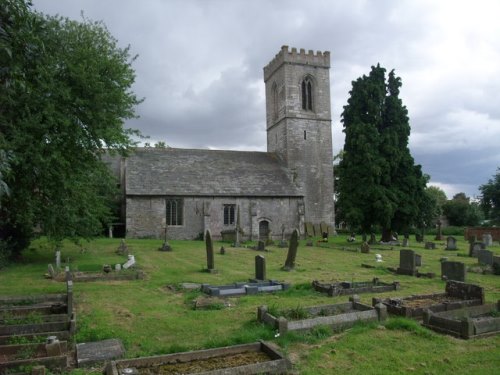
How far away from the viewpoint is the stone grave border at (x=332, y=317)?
24.0 ft

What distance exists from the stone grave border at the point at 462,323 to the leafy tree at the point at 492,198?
37.4m

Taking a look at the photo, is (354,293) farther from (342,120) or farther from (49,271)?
(342,120)

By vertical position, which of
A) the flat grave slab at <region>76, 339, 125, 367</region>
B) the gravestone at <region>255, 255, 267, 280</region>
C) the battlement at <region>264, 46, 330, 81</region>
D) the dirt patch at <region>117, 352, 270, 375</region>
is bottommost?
the dirt patch at <region>117, 352, 270, 375</region>

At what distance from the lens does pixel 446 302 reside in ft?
30.2

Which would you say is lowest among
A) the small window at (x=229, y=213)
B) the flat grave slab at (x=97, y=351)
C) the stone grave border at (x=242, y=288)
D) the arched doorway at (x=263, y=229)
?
the flat grave slab at (x=97, y=351)

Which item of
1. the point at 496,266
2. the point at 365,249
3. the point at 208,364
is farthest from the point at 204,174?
the point at 208,364

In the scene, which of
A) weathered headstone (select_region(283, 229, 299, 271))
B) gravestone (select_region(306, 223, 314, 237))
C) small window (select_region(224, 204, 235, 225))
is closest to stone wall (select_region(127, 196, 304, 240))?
small window (select_region(224, 204, 235, 225))

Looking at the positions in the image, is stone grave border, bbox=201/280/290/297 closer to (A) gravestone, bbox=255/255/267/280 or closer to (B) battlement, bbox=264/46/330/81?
(A) gravestone, bbox=255/255/267/280

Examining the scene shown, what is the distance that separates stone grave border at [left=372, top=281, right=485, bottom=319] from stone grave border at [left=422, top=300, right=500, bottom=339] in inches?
13.4

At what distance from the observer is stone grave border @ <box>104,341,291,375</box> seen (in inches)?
215

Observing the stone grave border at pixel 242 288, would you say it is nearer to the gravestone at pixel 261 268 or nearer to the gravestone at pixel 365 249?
the gravestone at pixel 261 268

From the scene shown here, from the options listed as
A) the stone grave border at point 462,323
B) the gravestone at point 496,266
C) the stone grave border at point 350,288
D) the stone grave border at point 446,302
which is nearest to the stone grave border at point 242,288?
the stone grave border at point 350,288

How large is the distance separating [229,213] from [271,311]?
26.1m

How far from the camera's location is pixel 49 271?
45.3 ft
